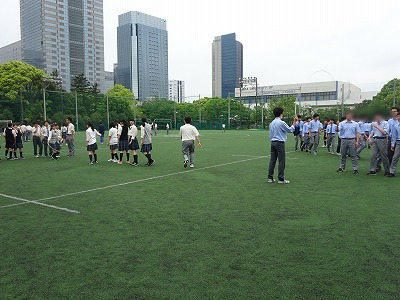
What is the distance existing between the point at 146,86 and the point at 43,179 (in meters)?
153

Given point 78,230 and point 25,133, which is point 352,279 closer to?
point 78,230

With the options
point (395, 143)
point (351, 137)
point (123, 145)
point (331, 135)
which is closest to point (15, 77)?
point (123, 145)

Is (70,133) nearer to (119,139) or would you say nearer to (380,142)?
(119,139)

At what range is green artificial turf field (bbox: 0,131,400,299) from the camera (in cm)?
379

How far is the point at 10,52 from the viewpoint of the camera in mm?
149250

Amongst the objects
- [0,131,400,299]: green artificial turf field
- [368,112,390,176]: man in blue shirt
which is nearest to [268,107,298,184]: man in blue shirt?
[0,131,400,299]: green artificial turf field

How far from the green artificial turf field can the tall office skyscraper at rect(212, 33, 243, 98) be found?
5612 inches

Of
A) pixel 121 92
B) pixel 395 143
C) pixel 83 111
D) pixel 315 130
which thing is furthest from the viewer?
pixel 121 92

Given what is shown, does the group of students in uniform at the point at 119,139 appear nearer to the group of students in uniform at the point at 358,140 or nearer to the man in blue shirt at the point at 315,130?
the group of students in uniform at the point at 358,140

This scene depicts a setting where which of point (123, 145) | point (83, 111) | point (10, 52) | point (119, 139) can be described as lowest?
point (123, 145)

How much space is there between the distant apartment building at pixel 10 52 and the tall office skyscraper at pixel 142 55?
4128cm

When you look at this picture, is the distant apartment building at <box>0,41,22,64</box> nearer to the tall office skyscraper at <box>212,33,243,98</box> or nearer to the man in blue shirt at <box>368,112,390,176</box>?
the tall office skyscraper at <box>212,33,243,98</box>

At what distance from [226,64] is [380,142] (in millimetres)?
146439

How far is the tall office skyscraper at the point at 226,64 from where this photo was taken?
494 feet
